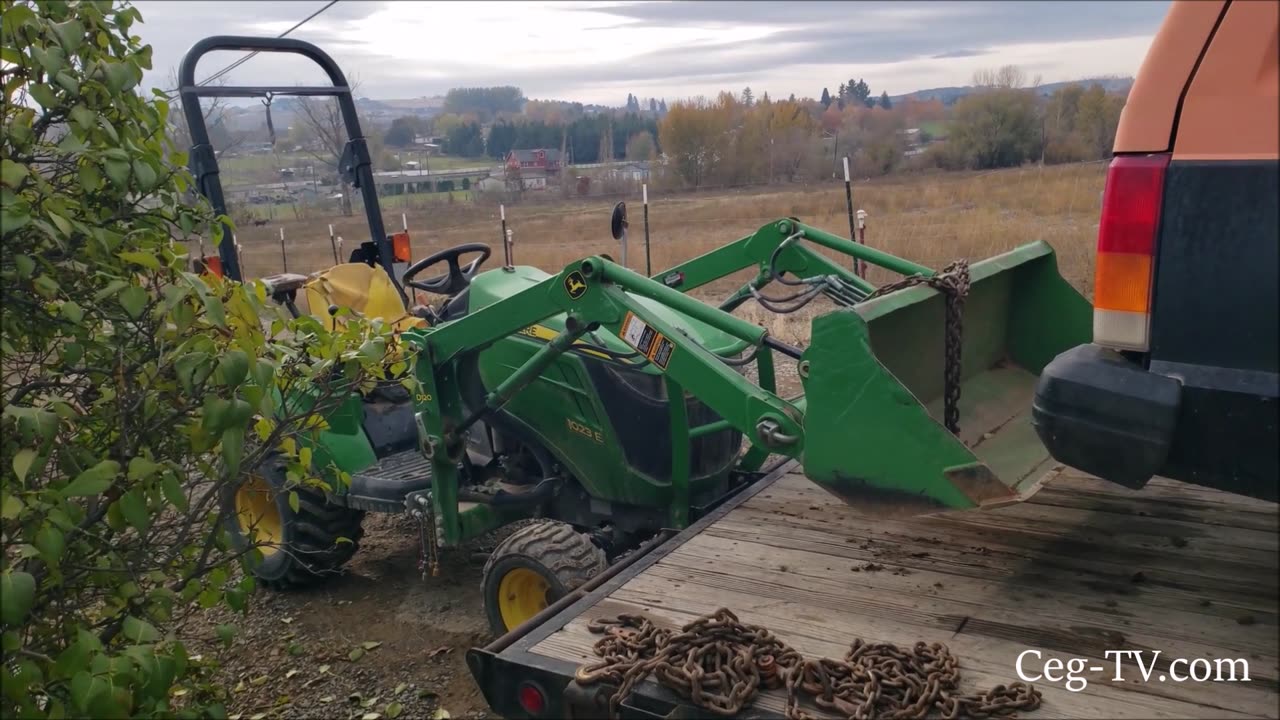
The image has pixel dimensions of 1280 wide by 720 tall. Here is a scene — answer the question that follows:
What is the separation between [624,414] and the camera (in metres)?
4.39

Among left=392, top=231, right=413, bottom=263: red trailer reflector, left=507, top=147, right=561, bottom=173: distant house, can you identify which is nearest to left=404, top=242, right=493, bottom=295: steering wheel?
left=392, top=231, right=413, bottom=263: red trailer reflector

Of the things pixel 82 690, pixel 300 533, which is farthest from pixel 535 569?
pixel 82 690

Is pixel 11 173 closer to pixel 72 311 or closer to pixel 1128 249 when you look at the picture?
pixel 72 311

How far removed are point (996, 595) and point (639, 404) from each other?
1.82m

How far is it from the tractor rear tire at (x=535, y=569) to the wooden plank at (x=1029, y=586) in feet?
1.90

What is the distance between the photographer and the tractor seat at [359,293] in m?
5.46

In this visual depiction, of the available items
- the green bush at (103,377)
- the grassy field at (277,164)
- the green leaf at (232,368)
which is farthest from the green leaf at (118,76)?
the grassy field at (277,164)

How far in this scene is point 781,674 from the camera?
2.54 metres

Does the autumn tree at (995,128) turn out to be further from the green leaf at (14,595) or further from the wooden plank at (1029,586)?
the green leaf at (14,595)

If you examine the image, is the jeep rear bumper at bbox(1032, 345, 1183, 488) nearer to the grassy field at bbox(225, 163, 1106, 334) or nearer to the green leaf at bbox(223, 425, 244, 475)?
the green leaf at bbox(223, 425, 244, 475)

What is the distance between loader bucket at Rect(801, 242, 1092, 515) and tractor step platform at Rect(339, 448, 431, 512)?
2.30m

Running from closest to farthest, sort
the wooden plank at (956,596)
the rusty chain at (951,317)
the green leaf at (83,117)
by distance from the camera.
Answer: the green leaf at (83,117) → the wooden plank at (956,596) → the rusty chain at (951,317)

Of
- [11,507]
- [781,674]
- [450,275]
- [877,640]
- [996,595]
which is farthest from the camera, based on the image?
[450,275]

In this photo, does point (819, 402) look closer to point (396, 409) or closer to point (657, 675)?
point (657, 675)
